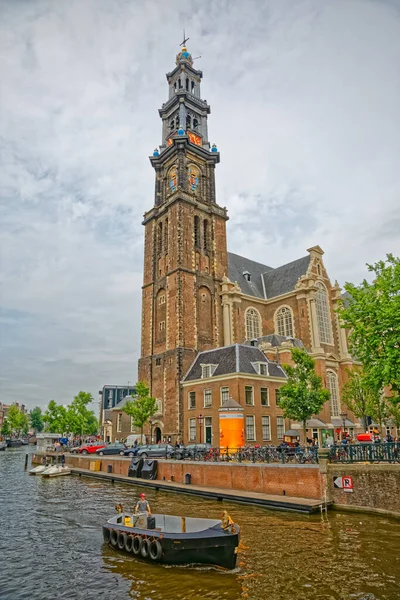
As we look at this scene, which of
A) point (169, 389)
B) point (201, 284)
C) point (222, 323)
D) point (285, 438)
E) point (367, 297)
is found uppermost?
point (201, 284)

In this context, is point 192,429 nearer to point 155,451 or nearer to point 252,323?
point 155,451

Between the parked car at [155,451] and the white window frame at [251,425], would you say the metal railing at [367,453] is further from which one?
the parked car at [155,451]

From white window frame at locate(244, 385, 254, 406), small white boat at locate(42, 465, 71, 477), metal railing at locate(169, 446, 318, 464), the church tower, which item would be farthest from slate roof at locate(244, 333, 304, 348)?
small white boat at locate(42, 465, 71, 477)

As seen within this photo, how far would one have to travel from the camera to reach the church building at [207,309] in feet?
134

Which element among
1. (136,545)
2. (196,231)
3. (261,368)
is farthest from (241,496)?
(196,231)

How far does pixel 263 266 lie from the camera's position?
65.1 m

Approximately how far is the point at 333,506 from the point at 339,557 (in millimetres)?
7570

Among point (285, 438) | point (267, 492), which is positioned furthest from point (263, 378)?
point (267, 492)

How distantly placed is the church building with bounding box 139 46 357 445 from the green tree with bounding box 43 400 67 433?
31.9 m

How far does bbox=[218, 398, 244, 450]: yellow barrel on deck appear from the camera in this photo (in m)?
33.1

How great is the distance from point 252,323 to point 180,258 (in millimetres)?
12887

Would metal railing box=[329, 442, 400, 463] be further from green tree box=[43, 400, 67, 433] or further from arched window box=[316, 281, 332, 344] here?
green tree box=[43, 400, 67, 433]

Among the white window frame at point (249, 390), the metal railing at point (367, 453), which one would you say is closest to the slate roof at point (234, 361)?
the white window frame at point (249, 390)

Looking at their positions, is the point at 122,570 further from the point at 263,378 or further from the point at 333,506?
the point at 263,378
